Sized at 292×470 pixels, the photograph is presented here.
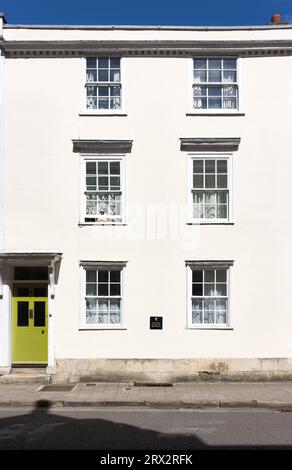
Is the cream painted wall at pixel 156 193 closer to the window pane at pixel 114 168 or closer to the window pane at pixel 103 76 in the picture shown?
the window pane at pixel 114 168

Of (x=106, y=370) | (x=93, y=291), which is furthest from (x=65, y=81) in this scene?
(x=106, y=370)

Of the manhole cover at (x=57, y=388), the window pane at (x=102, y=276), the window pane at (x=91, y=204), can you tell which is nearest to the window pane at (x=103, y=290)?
the window pane at (x=102, y=276)

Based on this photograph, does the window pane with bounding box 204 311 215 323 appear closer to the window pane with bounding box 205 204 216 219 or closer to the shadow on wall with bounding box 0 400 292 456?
the window pane with bounding box 205 204 216 219

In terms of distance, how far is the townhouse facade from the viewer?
550 inches

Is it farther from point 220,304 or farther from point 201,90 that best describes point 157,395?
point 201,90

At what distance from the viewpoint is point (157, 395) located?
12211 mm

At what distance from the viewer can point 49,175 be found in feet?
46.6

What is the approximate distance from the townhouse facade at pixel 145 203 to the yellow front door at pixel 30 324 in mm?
29

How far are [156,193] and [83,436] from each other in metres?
7.46

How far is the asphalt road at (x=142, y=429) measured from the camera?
8.02m

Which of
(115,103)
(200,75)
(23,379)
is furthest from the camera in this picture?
(200,75)

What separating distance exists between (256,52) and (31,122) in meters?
6.81

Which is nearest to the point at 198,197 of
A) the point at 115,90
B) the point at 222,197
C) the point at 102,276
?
the point at 222,197

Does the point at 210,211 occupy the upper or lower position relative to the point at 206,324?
upper
